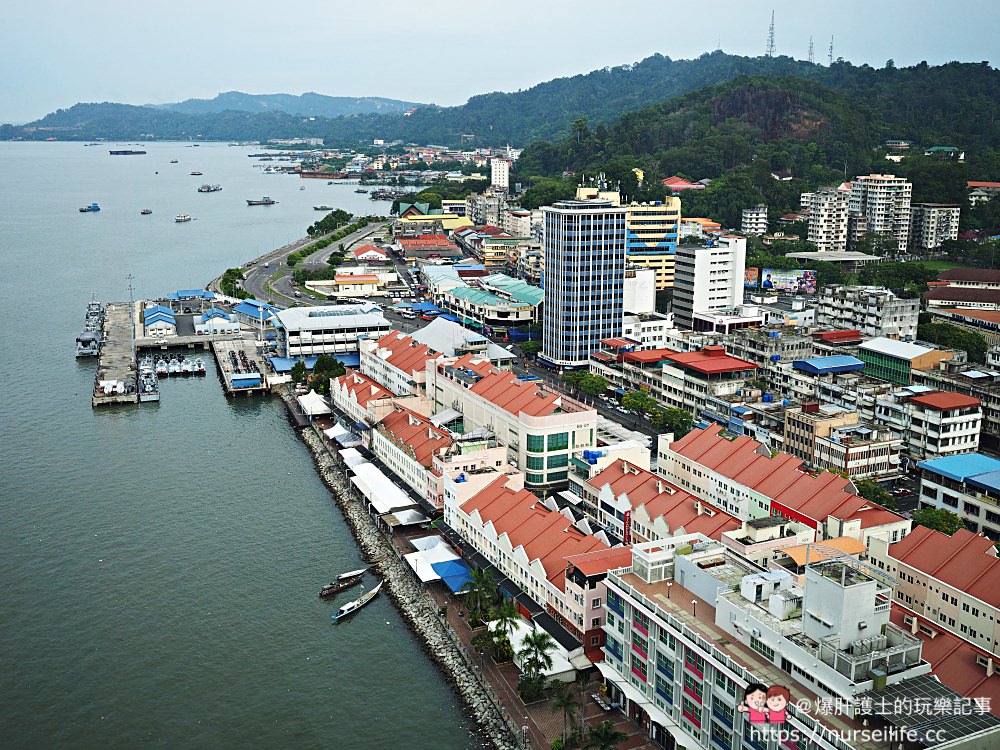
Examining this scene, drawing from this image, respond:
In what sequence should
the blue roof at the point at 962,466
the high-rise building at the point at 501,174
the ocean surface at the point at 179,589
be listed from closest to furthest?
the ocean surface at the point at 179,589
the blue roof at the point at 962,466
the high-rise building at the point at 501,174

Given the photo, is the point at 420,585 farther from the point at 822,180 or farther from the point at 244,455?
the point at 822,180

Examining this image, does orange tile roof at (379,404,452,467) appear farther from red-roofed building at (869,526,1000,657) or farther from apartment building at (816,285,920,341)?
apartment building at (816,285,920,341)

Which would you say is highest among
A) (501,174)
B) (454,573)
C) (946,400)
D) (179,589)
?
(501,174)

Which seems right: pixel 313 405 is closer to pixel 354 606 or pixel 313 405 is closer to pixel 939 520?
pixel 354 606

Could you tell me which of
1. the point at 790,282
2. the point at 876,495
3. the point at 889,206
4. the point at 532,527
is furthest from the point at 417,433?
the point at 889,206

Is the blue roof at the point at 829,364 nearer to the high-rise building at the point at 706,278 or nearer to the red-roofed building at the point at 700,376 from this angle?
the red-roofed building at the point at 700,376

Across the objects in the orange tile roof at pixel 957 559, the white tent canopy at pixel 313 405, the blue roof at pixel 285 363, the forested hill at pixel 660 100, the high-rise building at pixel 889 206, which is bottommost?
the white tent canopy at pixel 313 405

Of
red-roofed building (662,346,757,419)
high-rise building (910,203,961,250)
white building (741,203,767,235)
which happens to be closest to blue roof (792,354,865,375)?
red-roofed building (662,346,757,419)

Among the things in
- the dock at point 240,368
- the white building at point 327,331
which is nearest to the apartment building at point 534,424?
the dock at point 240,368
